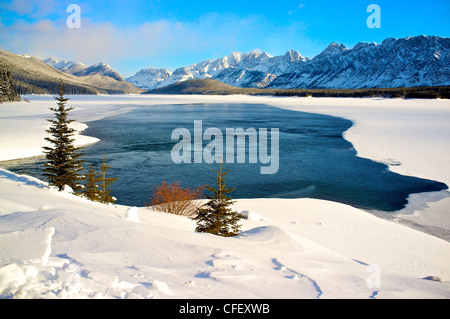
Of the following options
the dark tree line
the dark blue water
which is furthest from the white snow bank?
the dark tree line

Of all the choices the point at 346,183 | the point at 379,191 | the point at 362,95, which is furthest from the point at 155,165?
the point at 362,95

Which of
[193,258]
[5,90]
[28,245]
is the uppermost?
[5,90]

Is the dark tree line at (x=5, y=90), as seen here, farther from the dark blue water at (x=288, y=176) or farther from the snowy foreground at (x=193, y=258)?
the snowy foreground at (x=193, y=258)

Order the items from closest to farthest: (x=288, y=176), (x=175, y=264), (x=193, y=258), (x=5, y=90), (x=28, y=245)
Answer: (x=28, y=245) → (x=175, y=264) → (x=193, y=258) → (x=288, y=176) → (x=5, y=90)

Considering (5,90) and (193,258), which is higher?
(5,90)

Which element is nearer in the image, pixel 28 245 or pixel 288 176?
pixel 28 245

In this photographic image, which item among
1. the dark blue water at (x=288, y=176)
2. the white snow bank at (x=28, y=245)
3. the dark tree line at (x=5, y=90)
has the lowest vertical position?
the dark blue water at (x=288, y=176)

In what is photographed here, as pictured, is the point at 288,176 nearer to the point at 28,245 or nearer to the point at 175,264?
the point at 175,264

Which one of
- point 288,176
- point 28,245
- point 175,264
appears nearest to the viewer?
point 28,245

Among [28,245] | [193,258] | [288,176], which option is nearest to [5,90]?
[288,176]

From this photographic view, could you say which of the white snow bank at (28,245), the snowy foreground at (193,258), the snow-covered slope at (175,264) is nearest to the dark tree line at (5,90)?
the snowy foreground at (193,258)

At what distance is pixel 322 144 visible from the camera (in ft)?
93.1

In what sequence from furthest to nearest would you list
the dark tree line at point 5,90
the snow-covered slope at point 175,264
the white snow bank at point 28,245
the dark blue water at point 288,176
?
the dark tree line at point 5,90, the dark blue water at point 288,176, the white snow bank at point 28,245, the snow-covered slope at point 175,264
